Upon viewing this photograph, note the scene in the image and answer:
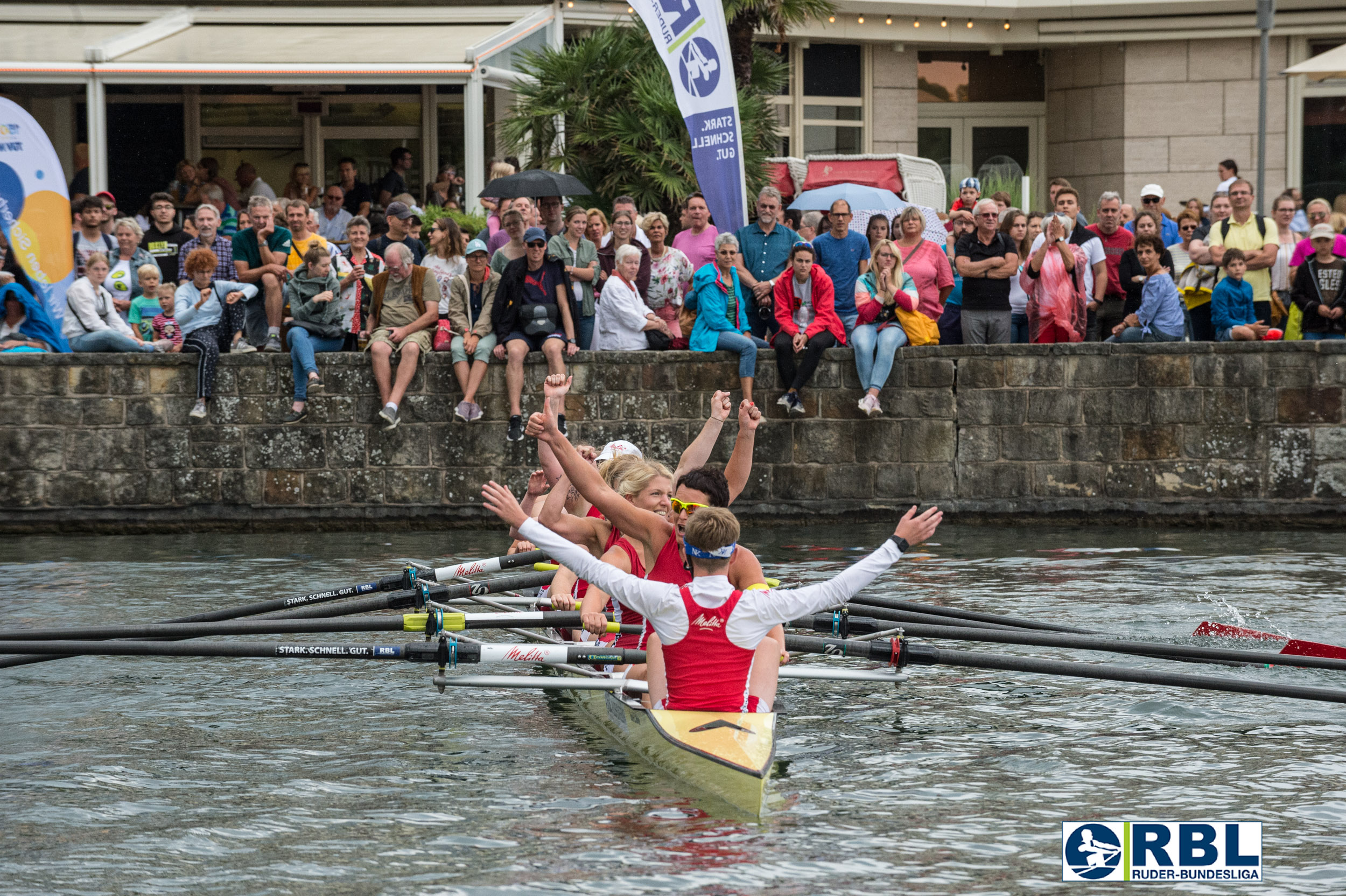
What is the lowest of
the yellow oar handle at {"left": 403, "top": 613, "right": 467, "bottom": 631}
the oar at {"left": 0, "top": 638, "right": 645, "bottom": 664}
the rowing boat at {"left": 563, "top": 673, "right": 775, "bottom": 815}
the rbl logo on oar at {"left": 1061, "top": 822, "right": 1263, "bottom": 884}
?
the rbl logo on oar at {"left": 1061, "top": 822, "right": 1263, "bottom": 884}

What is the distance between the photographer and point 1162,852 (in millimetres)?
6398

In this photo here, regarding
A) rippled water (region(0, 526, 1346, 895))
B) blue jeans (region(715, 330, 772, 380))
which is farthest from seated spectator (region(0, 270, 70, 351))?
blue jeans (region(715, 330, 772, 380))

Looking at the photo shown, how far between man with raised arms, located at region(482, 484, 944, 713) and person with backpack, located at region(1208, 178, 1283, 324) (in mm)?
9141

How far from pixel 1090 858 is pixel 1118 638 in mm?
2289

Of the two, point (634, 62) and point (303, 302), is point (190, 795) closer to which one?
point (303, 302)

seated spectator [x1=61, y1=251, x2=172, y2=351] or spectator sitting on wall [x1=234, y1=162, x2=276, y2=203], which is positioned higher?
spectator sitting on wall [x1=234, y1=162, x2=276, y2=203]

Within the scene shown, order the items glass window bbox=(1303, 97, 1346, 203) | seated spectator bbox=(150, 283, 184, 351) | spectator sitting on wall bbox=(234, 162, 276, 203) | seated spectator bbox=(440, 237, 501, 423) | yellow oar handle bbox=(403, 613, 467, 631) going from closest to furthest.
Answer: yellow oar handle bbox=(403, 613, 467, 631), seated spectator bbox=(440, 237, 501, 423), seated spectator bbox=(150, 283, 184, 351), spectator sitting on wall bbox=(234, 162, 276, 203), glass window bbox=(1303, 97, 1346, 203)

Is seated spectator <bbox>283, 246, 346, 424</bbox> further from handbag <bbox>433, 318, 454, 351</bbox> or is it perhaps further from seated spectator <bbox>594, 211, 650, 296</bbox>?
seated spectator <bbox>594, 211, 650, 296</bbox>

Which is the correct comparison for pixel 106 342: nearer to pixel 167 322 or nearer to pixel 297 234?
pixel 167 322

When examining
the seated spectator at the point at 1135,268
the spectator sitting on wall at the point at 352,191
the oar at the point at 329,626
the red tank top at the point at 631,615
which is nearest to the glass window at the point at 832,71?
the spectator sitting on wall at the point at 352,191

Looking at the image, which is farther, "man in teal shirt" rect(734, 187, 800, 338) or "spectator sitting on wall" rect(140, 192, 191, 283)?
"spectator sitting on wall" rect(140, 192, 191, 283)

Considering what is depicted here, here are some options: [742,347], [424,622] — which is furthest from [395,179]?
[424,622]

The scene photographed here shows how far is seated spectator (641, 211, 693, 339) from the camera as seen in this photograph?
48.0 feet

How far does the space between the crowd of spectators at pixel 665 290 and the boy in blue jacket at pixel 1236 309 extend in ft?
0.09
